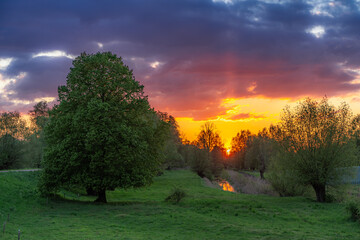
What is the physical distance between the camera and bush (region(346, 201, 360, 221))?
25.7m

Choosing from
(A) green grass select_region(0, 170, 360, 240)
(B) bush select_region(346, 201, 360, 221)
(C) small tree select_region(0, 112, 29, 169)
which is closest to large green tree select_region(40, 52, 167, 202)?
(A) green grass select_region(0, 170, 360, 240)

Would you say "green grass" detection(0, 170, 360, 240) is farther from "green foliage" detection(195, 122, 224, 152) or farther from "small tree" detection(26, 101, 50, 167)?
"green foliage" detection(195, 122, 224, 152)

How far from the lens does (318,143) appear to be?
1533 inches

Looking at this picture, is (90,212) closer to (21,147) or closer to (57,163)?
(57,163)

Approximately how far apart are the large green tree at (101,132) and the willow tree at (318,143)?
1732 centimetres

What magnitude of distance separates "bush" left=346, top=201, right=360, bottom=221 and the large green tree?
66.0ft

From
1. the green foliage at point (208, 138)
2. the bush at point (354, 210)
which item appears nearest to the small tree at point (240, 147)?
the green foliage at point (208, 138)

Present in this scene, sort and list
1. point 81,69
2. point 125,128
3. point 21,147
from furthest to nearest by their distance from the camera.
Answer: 1. point 21,147
2. point 81,69
3. point 125,128

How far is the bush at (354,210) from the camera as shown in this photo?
1010 inches

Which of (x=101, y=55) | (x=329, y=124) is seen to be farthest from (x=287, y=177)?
(x=101, y=55)

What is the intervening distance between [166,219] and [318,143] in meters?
23.1

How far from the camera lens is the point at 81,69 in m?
35.8

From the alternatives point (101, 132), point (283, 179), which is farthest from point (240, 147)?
point (101, 132)

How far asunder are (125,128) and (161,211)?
9495 mm
